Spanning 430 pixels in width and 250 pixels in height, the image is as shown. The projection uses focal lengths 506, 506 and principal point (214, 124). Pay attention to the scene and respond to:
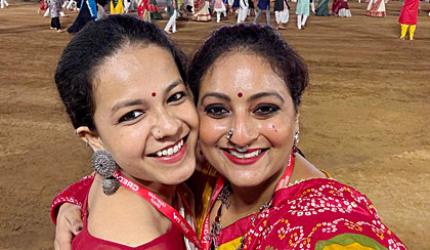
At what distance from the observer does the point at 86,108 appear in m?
1.75

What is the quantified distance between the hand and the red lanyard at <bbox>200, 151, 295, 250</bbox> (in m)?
0.50

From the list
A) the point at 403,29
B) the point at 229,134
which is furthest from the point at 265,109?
the point at 403,29

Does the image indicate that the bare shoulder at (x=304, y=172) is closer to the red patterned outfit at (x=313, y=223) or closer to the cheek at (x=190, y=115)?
the red patterned outfit at (x=313, y=223)

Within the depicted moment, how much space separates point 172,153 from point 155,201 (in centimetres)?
17

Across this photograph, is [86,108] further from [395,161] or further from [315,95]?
[315,95]

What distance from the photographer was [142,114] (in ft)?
5.57

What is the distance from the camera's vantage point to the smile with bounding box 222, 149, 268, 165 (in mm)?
1800

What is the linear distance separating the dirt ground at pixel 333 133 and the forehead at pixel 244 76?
38 cm

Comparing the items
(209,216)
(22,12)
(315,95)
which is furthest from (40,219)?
(22,12)

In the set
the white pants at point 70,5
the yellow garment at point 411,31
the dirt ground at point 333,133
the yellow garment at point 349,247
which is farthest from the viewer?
the white pants at point 70,5

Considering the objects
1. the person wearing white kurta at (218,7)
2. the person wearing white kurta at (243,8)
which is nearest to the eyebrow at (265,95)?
the person wearing white kurta at (243,8)

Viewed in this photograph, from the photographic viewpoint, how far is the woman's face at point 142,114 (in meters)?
1.67

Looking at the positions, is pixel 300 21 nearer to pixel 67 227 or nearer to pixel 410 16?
pixel 410 16

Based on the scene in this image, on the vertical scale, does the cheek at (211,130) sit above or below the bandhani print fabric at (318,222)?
above
